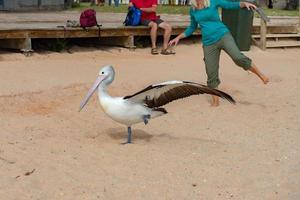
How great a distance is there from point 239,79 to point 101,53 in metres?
3.26

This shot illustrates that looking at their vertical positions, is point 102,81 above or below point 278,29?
above

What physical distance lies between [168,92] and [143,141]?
80cm

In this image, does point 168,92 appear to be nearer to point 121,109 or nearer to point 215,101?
point 121,109

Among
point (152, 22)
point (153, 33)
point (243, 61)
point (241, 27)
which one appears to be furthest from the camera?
point (241, 27)

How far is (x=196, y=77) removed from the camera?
11203 millimetres

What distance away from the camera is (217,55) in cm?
893

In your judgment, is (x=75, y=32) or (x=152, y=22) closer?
(x=75, y=32)

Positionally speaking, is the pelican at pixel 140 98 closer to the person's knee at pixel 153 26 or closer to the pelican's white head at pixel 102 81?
the pelican's white head at pixel 102 81

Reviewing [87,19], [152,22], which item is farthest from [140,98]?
[152,22]

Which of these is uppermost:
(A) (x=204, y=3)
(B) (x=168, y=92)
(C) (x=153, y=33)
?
(A) (x=204, y=3)

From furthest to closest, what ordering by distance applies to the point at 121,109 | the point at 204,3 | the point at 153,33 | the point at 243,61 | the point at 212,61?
the point at 153,33
the point at 212,61
the point at 243,61
the point at 204,3
the point at 121,109

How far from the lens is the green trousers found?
8.73 meters

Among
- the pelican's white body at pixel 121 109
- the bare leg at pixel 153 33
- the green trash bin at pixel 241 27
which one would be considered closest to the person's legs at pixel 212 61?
the pelican's white body at pixel 121 109

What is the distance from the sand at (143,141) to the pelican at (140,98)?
14.4 inches
